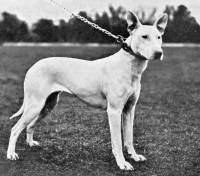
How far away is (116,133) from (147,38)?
56.9 inches

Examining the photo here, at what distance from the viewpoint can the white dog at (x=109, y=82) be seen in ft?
18.9

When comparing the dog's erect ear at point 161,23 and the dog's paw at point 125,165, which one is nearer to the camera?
the dog's erect ear at point 161,23

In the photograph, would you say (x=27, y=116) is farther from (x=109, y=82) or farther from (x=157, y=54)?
(x=157, y=54)

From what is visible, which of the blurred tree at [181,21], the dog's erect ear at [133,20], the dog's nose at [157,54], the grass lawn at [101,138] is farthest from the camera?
the blurred tree at [181,21]

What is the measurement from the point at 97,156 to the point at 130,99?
1176 mm

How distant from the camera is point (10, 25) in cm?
3497

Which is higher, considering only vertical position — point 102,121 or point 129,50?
point 129,50

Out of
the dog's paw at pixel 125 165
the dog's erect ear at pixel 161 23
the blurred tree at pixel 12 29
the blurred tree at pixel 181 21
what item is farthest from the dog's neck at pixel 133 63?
the blurred tree at pixel 12 29

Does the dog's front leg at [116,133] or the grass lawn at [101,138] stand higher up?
the dog's front leg at [116,133]

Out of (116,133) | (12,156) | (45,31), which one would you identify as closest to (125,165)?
(116,133)

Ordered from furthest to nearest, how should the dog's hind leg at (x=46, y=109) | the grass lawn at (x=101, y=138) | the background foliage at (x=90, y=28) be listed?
1. the background foliage at (x=90, y=28)
2. the dog's hind leg at (x=46, y=109)
3. the grass lawn at (x=101, y=138)

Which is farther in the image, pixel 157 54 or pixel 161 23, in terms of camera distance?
pixel 161 23

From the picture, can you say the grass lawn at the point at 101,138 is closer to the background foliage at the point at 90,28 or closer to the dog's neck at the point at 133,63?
the dog's neck at the point at 133,63

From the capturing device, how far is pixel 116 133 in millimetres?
6039
